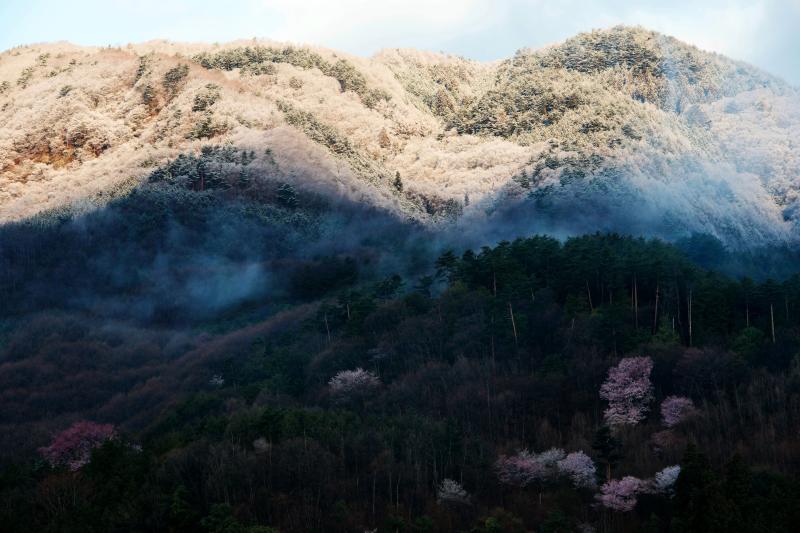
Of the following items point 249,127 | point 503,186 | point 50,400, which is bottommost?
point 50,400

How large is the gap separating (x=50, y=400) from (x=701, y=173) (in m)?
132

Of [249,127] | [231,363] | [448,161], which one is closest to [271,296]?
[231,363]

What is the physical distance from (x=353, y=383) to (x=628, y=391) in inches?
1151

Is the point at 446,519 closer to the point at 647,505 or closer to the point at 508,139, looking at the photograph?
the point at 647,505

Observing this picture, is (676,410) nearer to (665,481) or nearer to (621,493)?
(665,481)

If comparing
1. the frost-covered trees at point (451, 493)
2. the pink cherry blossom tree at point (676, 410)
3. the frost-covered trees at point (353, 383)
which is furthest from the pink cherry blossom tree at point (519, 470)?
the frost-covered trees at point (353, 383)

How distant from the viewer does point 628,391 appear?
253 feet

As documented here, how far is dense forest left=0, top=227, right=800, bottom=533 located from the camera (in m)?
61.0

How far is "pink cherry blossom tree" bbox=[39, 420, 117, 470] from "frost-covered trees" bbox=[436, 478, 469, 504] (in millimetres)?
34077

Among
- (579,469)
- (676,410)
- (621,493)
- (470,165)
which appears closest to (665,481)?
(621,493)

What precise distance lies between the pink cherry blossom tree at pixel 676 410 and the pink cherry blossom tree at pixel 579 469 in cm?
1009

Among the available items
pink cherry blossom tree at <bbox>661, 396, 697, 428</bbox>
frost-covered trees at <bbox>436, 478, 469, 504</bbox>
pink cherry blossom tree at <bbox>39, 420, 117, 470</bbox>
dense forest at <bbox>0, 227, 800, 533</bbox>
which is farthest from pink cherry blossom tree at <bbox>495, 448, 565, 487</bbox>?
pink cherry blossom tree at <bbox>39, 420, 117, 470</bbox>

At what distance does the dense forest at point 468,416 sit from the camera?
61000 mm

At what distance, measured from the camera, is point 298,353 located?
102m
